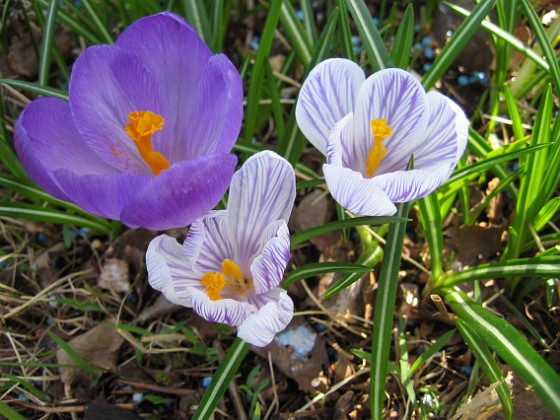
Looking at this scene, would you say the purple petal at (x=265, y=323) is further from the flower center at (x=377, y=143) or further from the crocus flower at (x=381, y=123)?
the flower center at (x=377, y=143)

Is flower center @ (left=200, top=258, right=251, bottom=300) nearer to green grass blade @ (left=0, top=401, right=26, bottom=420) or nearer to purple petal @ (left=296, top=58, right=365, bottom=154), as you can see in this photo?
purple petal @ (left=296, top=58, right=365, bottom=154)

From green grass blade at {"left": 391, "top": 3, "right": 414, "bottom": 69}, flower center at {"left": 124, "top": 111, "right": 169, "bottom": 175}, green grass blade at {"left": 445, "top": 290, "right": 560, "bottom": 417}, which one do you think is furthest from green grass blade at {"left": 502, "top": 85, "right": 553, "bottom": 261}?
flower center at {"left": 124, "top": 111, "right": 169, "bottom": 175}

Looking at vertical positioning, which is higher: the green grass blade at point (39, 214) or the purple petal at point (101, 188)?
the purple petal at point (101, 188)

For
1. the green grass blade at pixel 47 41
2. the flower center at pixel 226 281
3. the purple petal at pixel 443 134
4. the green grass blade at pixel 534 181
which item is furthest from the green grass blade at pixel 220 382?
the green grass blade at pixel 47 41

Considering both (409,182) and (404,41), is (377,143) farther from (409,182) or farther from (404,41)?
(404,41)

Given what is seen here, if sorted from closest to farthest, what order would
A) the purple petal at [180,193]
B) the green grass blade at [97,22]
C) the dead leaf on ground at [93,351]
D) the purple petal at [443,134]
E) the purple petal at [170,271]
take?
the purple petal at [180,193], the purple petal at [170,271], the purple petal at [443,134], the dead leaf on ground at [93,351], the green grass blade at [97,22]

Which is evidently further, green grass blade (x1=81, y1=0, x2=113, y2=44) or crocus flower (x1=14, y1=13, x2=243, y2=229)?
green grass blade (x1=81, y1=0, x2=113, y2=44)
